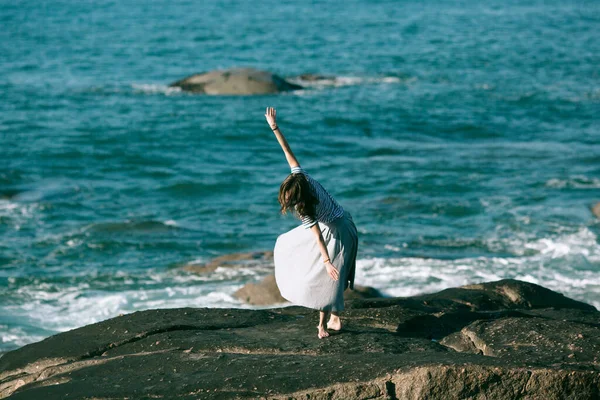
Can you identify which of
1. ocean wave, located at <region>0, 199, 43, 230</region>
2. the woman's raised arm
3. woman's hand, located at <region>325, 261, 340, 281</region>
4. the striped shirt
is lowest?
ocean wave, located at <region>0, 199, 43, 230</region>

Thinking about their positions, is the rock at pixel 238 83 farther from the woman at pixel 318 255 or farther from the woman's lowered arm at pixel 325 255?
the woman's lowered arm at pixel 325 255

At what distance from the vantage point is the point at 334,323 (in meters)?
8.11

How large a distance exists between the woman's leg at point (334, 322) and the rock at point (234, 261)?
8391 millimetres

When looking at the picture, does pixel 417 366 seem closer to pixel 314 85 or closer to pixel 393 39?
pixel 314 85

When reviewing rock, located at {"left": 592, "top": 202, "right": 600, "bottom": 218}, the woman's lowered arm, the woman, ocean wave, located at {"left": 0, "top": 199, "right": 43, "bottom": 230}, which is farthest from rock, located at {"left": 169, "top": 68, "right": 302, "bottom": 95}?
the woman's lowered arm

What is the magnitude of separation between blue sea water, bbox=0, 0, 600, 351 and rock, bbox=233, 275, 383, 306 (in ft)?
1.11

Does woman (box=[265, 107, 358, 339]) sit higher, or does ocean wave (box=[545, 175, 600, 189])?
woman (box=[265, 107, 358, 339])

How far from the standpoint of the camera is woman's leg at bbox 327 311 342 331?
8.09 metres

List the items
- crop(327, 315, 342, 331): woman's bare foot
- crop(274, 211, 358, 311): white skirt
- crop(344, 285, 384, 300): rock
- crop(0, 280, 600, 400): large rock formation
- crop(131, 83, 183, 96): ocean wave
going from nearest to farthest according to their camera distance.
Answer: crop(0, 280, 600, 400): large rock formation → crop(274, 211, 358, 311): white skirt → crop(327, 315, 342, 331): woman's bare foot → crop(344, 285, 384, 300): rock → crop(131, 83, 183, 96): ocean wave

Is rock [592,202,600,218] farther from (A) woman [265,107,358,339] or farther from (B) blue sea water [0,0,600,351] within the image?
(A) woman [265,107,358,339]

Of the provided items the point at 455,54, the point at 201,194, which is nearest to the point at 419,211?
the point at 201,194

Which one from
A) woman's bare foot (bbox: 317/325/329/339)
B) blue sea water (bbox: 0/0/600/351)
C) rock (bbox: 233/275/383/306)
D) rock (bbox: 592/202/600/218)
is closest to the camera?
woman's bare foot (bbox: 317/325/329/339)

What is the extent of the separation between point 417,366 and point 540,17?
53886 millimetres

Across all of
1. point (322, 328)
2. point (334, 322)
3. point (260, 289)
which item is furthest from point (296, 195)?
point (260, 289)
